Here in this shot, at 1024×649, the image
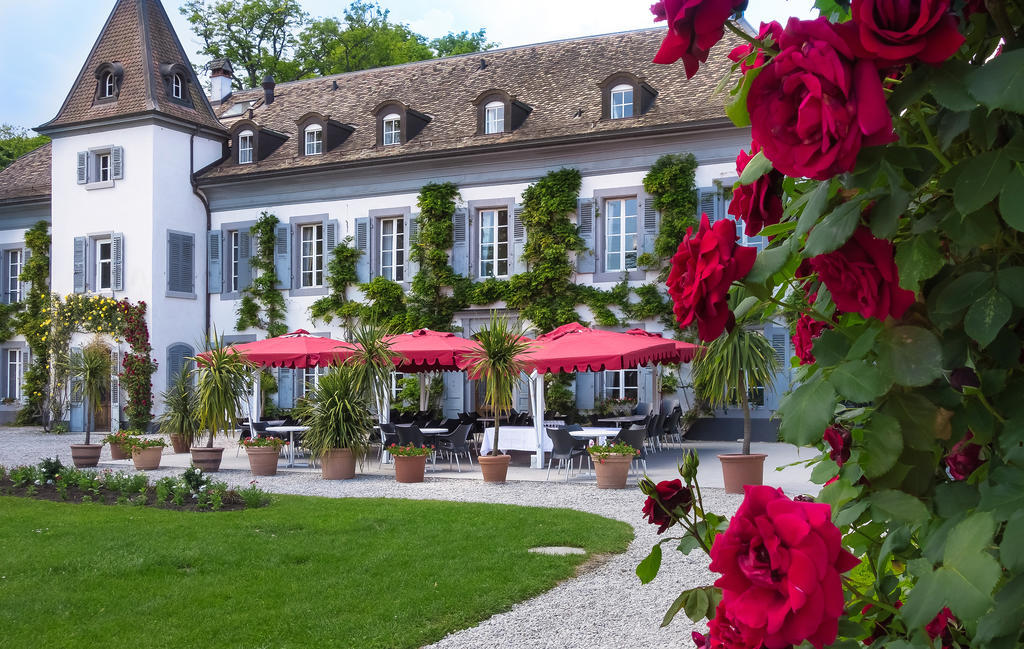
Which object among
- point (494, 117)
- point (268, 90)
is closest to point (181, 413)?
point (494, 117)

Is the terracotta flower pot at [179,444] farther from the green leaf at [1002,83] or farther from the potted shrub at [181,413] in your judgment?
the green leaf at [1002,83]

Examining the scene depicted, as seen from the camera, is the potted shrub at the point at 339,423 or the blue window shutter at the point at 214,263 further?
the blue window shutter at the point at 214,263

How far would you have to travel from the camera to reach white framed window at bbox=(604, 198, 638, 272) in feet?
65.3

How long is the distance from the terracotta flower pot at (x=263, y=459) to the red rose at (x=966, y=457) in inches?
523

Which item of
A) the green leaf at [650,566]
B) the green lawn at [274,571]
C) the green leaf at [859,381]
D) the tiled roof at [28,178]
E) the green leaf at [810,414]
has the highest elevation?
the tiled roof at [28,178]

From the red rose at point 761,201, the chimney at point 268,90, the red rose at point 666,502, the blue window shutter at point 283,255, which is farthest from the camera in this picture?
the chimney at point 268,90

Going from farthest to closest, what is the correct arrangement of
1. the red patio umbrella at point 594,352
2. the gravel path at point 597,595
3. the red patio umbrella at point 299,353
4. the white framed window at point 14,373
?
the white framed window at point 14,373
the red patio umbrella at point 299,353
the red patio umbrella at point 594,352
the gravel path at point 597,595

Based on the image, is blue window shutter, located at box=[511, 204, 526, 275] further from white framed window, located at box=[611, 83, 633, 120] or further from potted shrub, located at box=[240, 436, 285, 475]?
potted shrub, located at box=[240, 436, 285, 475]

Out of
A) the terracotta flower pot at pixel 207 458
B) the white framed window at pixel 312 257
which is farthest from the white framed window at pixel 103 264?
the terracotta flower pot at pixel 207 458

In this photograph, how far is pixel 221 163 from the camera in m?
24.3

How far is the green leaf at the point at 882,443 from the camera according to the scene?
876mm

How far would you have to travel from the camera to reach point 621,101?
20.4m

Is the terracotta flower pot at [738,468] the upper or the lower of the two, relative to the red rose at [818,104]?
lower

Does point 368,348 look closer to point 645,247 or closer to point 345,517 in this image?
point 345,517
